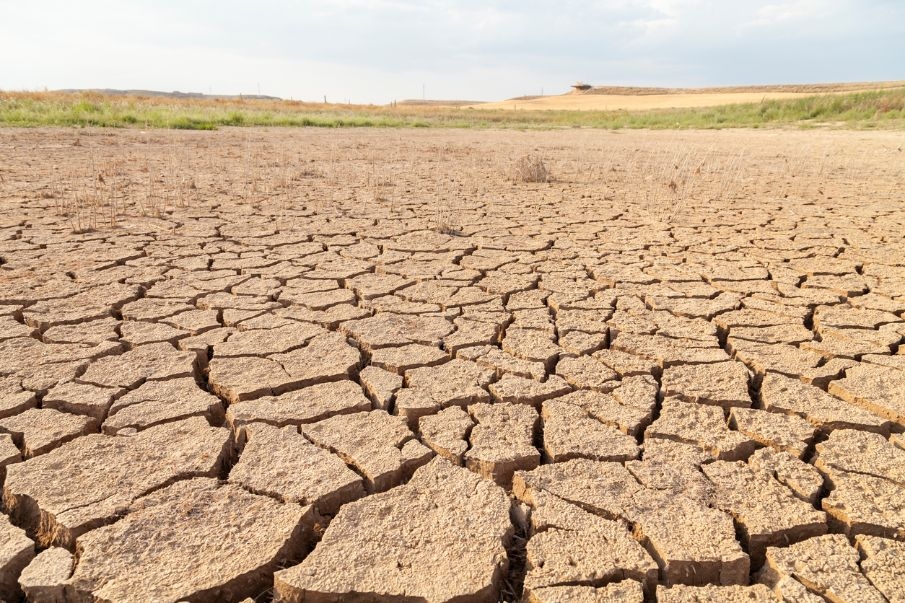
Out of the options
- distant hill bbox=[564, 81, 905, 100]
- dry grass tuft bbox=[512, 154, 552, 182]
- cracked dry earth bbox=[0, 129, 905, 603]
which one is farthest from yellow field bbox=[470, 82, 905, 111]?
cracked dry earth bbox=[0, 129, 905, 603]

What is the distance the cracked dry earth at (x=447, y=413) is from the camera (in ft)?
4.41

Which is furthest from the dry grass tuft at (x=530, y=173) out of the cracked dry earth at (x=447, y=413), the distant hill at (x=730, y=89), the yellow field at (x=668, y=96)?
the distant hill at (x=730, y=89)

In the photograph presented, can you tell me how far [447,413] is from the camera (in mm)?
1954

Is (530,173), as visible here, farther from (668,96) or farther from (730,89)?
(730,89)

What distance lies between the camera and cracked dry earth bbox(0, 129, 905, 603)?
1.34 meters

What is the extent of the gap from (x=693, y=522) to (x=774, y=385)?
0.90m

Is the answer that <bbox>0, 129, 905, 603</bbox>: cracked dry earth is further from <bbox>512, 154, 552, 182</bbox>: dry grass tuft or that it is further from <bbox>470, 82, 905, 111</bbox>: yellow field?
<bbox>470, 82, 905, 111</bbox>: yellow field

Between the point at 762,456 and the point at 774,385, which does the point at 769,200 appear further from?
the point at 762,456

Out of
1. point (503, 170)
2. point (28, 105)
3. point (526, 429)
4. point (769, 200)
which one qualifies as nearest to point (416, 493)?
point (526, 429)

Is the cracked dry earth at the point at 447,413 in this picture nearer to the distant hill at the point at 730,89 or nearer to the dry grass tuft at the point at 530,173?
the dry grass tuft at the point at 530,173

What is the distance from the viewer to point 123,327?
2.56 meters

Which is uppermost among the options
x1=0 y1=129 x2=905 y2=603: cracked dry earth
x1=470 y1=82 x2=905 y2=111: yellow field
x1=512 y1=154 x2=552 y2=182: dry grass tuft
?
x1=470 y1=82 x2=905 y2=111: yellow field

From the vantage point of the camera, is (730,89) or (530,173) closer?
(530,173)

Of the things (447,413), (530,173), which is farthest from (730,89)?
(447,413)
